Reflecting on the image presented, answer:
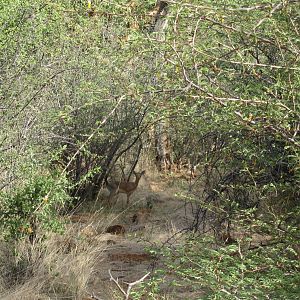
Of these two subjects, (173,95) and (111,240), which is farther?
(111,240)

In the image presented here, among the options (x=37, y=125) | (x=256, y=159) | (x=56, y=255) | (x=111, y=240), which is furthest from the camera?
(x=111, y=240)

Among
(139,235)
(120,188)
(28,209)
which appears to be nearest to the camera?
(28,209)

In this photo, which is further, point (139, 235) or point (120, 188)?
point (120, 188)

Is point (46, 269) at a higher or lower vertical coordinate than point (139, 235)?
higher

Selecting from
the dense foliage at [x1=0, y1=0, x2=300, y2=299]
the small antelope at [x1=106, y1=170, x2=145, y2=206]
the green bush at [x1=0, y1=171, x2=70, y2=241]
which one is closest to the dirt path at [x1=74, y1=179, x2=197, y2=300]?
the small antelope at [x1=106, y1=170, x2=145, y2=206]

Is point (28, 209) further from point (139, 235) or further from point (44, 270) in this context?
point (139, 235)

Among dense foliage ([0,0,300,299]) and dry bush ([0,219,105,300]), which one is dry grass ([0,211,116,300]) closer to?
dry bush ([0,219,105,300])

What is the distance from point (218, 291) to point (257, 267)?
0.58 m

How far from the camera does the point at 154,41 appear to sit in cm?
447

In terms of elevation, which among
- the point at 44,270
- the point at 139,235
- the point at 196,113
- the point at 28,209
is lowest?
the point at 139,235

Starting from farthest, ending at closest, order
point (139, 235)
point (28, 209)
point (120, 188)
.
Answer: point (120, 188), point (139, 235), point (28, 209)

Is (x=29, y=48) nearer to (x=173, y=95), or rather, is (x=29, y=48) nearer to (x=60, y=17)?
(x=60, y=17)

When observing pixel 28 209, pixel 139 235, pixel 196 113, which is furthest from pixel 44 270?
pixel 196 113

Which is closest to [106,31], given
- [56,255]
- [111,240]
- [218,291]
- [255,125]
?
[111,240]
